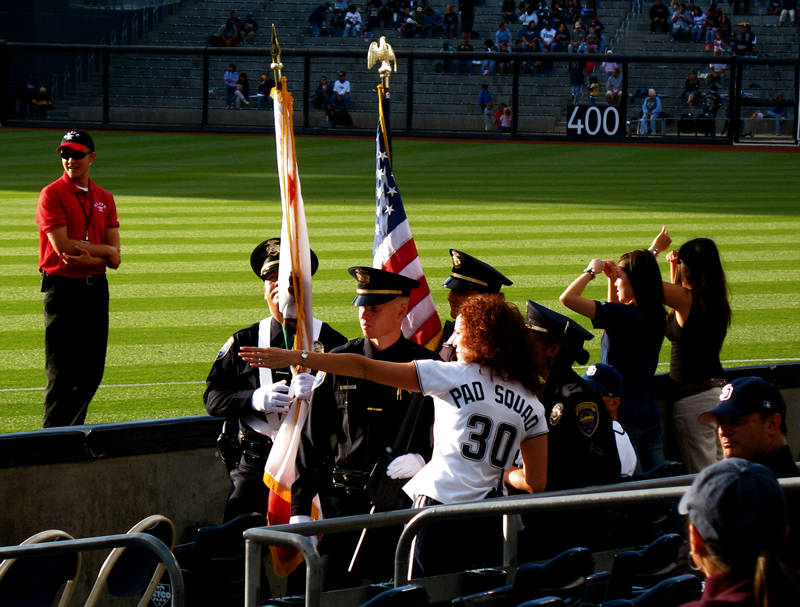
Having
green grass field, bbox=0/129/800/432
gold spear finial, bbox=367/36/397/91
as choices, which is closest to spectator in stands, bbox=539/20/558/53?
green grass field, bbox=0/129/800/432

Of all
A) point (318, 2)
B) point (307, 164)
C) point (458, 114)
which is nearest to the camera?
point (307, 164)

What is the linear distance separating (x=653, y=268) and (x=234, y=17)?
36118 mm

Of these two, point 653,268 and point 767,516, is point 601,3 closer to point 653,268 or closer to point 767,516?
point 653,268

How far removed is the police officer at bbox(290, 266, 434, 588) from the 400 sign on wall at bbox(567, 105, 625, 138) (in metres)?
23.8

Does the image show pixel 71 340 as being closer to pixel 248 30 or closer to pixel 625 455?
pixel 625 455

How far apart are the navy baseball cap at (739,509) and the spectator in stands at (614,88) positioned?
2601 cm

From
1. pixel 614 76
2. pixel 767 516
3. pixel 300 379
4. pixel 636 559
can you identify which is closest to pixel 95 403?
pixel 300 379

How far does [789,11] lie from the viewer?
39812mm

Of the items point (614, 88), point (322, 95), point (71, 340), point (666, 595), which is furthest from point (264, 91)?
point (666, 595)

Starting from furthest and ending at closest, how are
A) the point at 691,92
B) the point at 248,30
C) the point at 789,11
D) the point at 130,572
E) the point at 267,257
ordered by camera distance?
1. the point at 248,30
2. the point at 789,11
3. the point at 691,92
4. the point at 267,257
5. the point at 130,572

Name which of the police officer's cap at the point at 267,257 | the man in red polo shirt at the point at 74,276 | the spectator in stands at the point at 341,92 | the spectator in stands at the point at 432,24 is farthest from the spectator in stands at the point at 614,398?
the spectator in stands at the point at 432,24

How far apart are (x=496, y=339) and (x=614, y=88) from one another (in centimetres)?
2459

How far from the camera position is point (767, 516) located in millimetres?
2771

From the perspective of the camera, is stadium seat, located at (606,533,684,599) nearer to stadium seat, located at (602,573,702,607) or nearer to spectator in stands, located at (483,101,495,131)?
stadium seat, located at (602,573,702,607)
